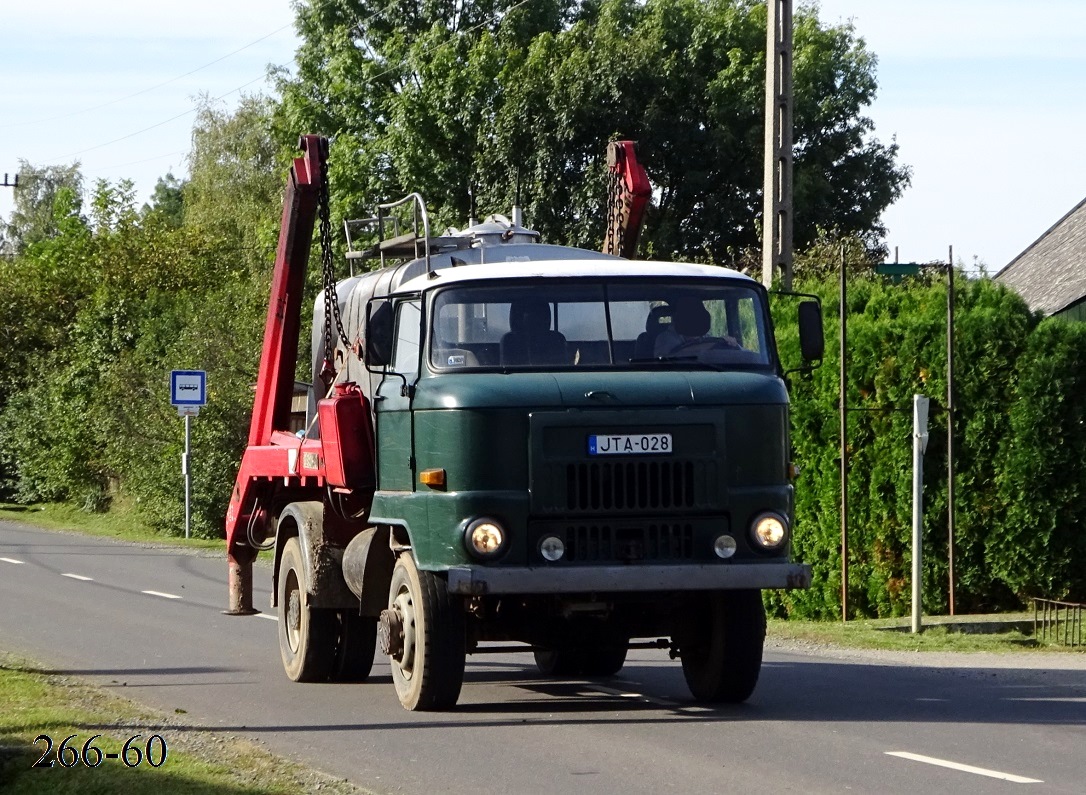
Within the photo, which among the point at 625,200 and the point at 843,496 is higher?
the point at 625,200

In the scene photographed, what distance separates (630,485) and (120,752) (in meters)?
3.09

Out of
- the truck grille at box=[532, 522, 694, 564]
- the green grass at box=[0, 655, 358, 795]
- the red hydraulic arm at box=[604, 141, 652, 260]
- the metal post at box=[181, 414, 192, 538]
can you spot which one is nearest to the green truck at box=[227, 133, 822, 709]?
the truck grille at box=[532, 522, 694, 564]

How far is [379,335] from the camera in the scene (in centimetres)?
1030

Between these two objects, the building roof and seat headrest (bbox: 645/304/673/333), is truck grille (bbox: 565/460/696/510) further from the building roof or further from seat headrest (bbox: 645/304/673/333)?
the building roof

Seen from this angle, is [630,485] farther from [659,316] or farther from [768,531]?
[659,316]

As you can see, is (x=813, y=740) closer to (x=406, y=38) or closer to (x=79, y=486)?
(x=79, y=486)

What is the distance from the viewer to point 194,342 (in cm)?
3262

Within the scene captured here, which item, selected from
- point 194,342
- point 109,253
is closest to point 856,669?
point 194,342

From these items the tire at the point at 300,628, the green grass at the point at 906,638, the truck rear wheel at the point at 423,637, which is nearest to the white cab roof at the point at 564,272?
the truck rear wheel at the point at 423,637

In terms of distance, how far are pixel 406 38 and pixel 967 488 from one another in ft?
117

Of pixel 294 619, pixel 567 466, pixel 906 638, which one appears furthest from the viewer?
pixel 906 638

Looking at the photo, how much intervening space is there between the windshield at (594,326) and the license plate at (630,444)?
627mm

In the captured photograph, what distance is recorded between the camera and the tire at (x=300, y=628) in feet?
38.7

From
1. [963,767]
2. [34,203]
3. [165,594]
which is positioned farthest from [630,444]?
[34,203]
